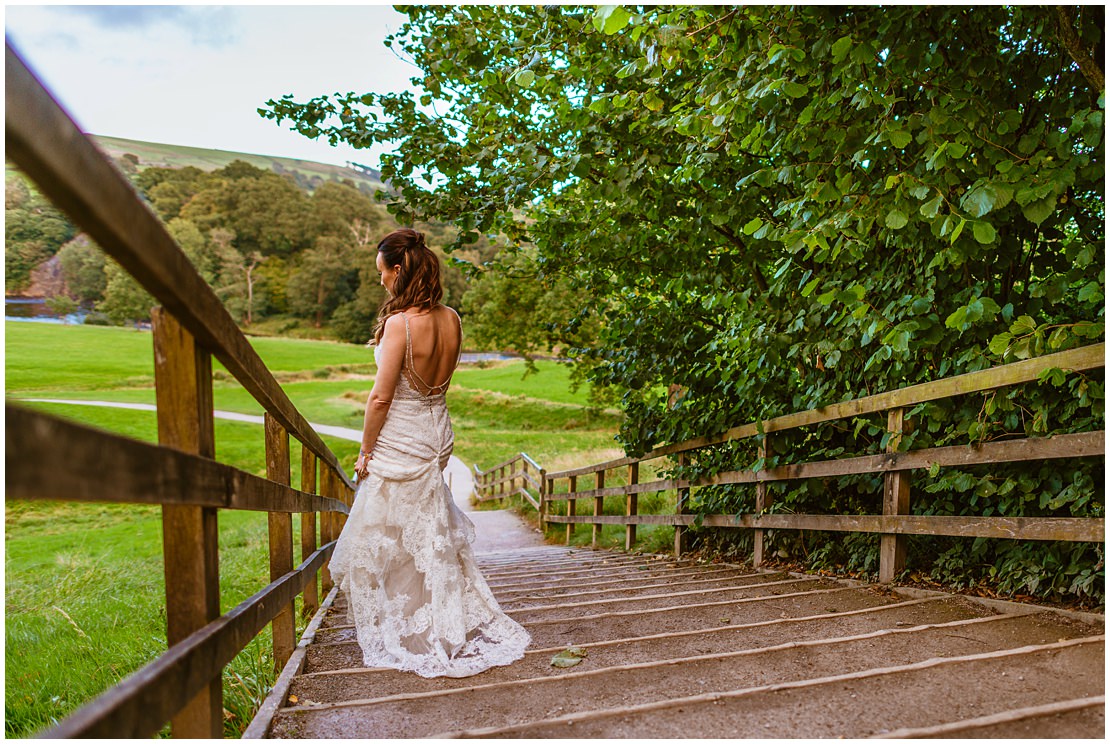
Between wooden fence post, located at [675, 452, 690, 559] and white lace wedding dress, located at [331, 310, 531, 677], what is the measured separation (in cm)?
321

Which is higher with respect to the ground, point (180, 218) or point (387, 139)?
point (180, 218)

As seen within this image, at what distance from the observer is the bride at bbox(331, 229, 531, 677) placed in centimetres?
313

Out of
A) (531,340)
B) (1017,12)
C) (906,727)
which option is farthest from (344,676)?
(531,340)

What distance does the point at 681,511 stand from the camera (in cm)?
637

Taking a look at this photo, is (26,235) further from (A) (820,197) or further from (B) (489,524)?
(A) (820,197)

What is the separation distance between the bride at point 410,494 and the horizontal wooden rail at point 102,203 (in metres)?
1.45

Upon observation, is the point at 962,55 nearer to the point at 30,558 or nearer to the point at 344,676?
the point at 344,676

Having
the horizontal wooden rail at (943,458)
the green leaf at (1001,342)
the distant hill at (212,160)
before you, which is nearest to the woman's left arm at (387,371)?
the green leaf at (1001,342)

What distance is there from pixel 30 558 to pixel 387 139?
10.2 m

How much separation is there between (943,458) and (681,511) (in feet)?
10.5

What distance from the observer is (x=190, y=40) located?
3497cm

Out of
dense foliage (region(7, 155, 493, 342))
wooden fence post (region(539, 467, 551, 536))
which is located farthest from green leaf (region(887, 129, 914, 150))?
dense foliage (region(7, 155, 493, 342))

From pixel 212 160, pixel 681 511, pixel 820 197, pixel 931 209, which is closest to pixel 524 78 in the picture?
pixel 820 197

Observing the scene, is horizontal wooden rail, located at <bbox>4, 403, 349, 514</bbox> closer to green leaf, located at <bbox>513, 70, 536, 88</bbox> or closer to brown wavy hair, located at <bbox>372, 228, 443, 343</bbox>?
brown wavy hair, located at <bbox>372, 228, 443, 343</bbox>
